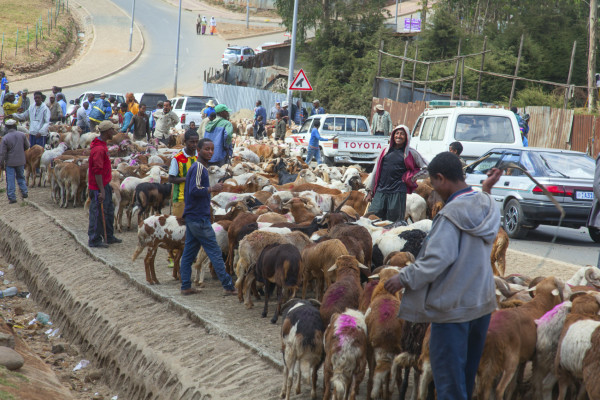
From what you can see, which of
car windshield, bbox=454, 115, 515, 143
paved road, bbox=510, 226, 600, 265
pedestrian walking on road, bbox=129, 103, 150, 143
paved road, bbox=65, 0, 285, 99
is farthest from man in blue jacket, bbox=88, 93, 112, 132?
paved road, bbox=65, 0, 285, 99

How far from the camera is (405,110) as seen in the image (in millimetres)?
29453

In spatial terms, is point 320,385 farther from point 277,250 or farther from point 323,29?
point 323,29

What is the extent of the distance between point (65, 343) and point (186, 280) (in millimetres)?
2386

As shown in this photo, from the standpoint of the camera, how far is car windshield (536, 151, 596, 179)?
1280 cm

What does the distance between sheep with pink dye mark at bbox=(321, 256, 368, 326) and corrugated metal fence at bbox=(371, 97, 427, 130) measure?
21109 millimetres

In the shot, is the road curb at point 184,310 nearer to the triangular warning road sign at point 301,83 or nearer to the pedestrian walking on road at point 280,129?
the triangular warning road sign at point 301,83

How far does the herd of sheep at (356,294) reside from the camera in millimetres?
5332

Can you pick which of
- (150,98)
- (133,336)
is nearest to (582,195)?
(133,336)

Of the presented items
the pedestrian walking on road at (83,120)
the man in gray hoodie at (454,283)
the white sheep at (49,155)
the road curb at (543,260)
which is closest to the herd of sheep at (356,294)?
the man in gray hoodie at (454,283)

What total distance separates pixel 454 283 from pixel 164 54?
6061cm

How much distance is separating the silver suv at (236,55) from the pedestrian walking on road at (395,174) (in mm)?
45854

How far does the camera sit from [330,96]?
43.0m

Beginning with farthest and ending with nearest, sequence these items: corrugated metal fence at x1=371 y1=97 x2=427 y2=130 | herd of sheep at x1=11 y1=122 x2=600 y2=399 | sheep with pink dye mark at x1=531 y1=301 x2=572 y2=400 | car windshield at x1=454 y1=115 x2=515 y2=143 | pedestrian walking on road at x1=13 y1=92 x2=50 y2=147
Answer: corrugated metal fence at x1=371 y1=97 x2=427 y2=130, pedestrian walking on road at x1=13 y1=92 x2=50 y2=147, car windshield at x1=454 y1=115 x2=515 y2=143, sheep with pink dye mark at x1=531 y1=301 x2=572 y2=400, herd of sheep at x1=11 y1=122 x2=600 y2=399

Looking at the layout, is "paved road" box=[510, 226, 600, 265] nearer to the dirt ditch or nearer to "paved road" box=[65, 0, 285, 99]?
the dirt ditch
